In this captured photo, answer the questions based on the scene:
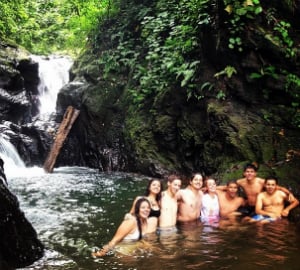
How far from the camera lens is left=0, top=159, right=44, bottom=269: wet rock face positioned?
223 inches

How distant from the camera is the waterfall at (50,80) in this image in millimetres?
20391

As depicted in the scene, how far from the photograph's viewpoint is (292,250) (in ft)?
20.8

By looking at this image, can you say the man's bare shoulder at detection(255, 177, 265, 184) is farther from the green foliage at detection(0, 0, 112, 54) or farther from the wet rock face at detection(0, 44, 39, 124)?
the green foliage at detection(0, 0, 112, 54)

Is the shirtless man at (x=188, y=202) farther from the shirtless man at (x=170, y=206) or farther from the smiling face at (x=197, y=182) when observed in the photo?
the shirtless man at (x=170, y=206)

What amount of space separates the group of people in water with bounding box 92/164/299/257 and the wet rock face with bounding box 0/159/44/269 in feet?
5.29

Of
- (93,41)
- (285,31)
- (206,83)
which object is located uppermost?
(93,41)

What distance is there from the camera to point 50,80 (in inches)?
832

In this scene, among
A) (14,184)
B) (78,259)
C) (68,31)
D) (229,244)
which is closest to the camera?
(78,259)

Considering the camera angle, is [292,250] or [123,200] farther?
[123,200]

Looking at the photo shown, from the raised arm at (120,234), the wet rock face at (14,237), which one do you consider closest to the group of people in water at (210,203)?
the raised arm at (120,234)

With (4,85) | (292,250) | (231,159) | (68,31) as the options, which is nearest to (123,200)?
(231,159)

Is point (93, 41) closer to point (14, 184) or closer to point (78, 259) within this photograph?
point (14, 184)

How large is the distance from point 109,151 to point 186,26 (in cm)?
510

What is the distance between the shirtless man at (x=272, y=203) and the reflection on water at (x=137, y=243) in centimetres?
23
